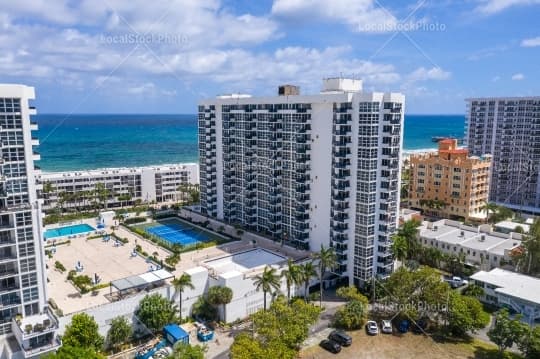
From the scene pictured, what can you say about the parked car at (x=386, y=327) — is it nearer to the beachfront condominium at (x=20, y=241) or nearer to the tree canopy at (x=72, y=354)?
the tree canopy at (x=72, y=354)

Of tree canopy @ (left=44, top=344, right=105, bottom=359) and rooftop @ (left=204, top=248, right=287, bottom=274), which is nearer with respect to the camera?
tree canopy @ (left=44, top=344, right=105, bottom=359)

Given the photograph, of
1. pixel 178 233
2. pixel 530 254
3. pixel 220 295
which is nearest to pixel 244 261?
pixel 220 295

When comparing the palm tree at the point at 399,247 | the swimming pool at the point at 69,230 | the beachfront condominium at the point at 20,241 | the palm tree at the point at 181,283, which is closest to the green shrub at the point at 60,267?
the beachfront condominium at the point at 20,241

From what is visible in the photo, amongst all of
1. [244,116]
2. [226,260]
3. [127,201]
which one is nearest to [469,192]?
[244,116]

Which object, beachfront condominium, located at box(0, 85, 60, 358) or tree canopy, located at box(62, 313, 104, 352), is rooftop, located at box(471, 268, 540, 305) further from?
beachfront condominium, located at box(0, 85, 60, 358)

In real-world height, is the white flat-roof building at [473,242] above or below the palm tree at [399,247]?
below

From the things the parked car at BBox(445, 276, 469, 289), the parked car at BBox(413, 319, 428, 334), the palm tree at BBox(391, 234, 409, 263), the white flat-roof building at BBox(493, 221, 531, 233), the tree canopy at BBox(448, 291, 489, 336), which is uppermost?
the palm tree at BBox(391, 234, 409, 263)

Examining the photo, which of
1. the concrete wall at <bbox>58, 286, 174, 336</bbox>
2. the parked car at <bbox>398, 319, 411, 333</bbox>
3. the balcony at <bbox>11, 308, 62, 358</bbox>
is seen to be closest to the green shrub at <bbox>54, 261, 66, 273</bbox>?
the balcony at <bbox>11, 308, 62, 358</bbox>
